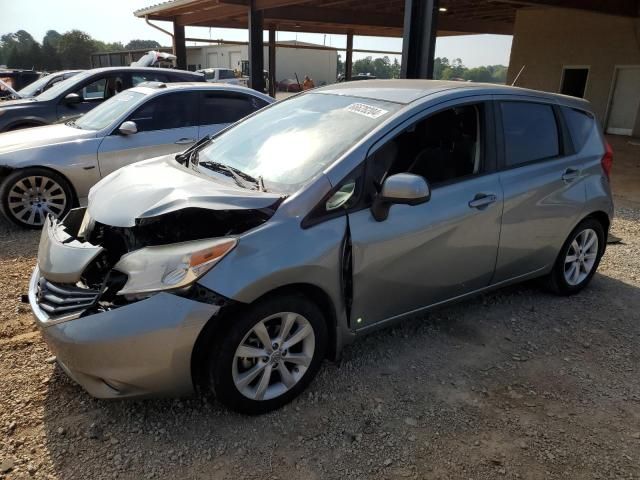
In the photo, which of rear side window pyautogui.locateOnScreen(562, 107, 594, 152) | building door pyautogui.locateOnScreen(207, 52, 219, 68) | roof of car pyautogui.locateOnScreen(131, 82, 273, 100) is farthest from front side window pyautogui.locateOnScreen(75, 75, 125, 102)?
building door pyautogui.locateOnScreen(207, 52, 219, 68)

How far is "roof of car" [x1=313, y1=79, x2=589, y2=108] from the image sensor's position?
129 inches

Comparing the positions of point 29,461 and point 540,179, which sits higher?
point 540,179

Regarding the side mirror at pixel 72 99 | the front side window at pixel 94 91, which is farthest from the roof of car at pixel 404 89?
the front side window at pixel 94 91

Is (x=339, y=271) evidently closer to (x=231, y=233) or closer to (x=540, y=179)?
(x=231, y=233)

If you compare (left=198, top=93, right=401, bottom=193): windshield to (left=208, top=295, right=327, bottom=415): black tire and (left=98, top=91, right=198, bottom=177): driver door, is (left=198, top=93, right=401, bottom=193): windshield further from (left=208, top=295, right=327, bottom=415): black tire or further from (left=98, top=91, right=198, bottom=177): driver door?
(left=98, top=91, right=198, bottom=177): driver door

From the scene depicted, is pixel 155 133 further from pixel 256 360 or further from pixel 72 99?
pixel 256 360

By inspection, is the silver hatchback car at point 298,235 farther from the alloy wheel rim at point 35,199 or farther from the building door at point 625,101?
the building door at point 625,101

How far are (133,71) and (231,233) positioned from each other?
705cm

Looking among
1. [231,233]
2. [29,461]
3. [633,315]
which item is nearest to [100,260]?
[231,233]

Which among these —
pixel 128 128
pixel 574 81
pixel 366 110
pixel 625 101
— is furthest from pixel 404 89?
pixel 574 81

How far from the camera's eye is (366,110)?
3.21m

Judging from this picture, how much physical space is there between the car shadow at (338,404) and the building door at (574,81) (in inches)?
558

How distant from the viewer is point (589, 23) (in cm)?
1515

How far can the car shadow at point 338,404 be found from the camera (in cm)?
244
